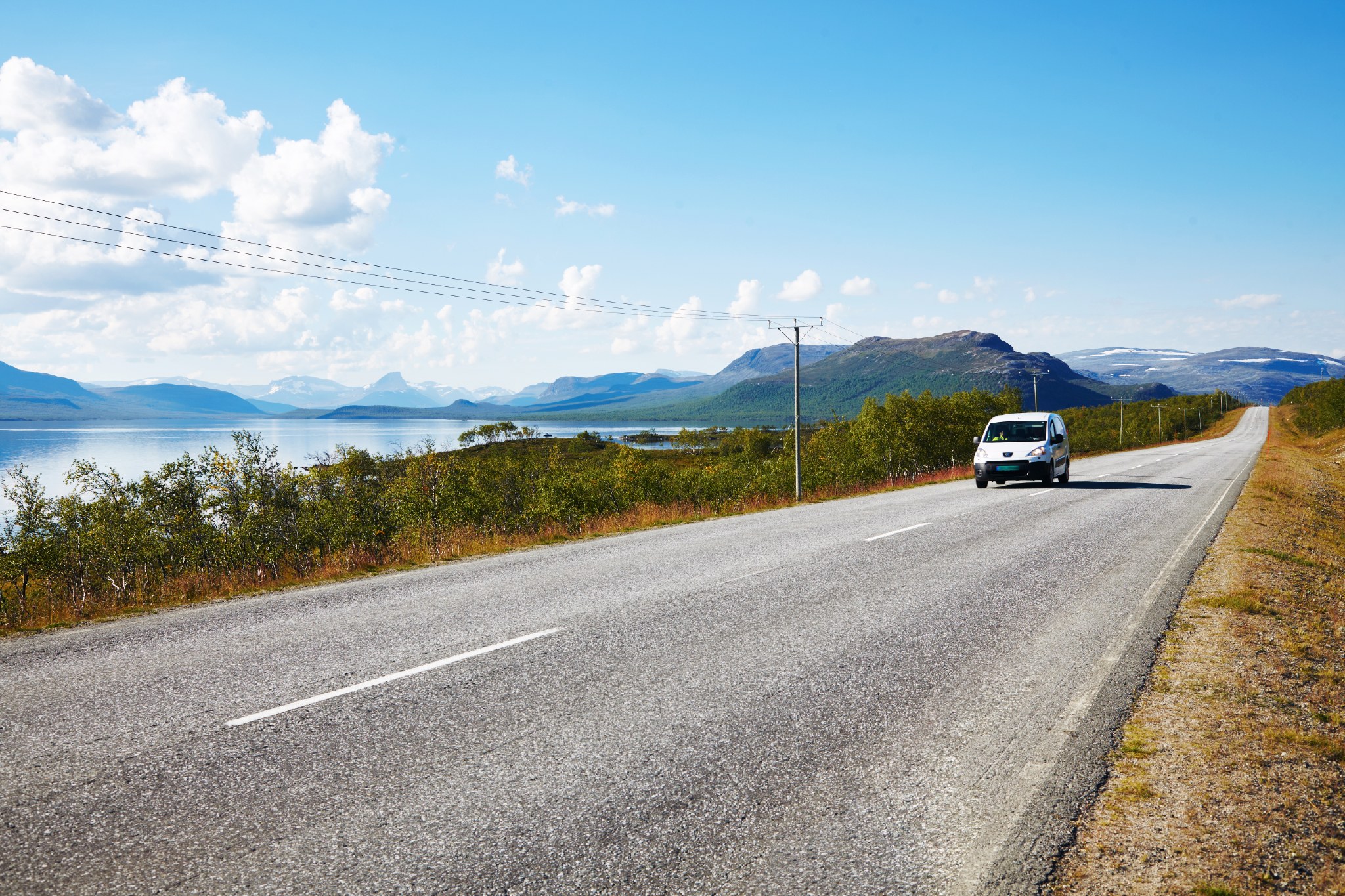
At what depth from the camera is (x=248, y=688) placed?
17.3 ft

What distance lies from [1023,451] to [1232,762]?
19.4m

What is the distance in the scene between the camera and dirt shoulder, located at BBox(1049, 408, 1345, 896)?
9.97 feet

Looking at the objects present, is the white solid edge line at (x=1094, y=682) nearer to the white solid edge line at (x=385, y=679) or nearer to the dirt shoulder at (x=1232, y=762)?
the dirt shoulder at (x=1232, y=762)

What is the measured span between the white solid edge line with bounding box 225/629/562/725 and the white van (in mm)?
18716

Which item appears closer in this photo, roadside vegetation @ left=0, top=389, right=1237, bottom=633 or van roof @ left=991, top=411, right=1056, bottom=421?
roadside vegetation @ left=0, top=389, right=1237, bottom=633

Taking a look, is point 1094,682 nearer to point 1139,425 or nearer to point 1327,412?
point 1327,412

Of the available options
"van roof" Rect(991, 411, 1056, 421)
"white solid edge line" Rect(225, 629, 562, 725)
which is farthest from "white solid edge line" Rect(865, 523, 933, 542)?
"van roof" Rect(991, 411, 1056, 421)

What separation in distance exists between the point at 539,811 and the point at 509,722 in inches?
44.7

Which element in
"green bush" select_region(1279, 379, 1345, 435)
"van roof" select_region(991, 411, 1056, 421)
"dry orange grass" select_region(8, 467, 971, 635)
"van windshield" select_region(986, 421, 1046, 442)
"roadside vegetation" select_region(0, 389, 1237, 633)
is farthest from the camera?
"green bush" select_region(1279, 379, 1345, 435)

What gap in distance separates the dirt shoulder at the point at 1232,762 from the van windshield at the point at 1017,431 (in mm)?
14452

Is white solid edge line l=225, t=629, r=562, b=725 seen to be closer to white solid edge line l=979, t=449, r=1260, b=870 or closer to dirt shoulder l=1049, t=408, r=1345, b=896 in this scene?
white solid edge line l=979, t=449, r=1260, b=870

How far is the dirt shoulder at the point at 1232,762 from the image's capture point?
304cm

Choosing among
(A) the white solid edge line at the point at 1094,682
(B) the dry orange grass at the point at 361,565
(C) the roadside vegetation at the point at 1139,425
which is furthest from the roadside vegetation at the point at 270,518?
(C) the roadside vegetation at the point at 1139,425

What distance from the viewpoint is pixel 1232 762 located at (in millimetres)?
4012
